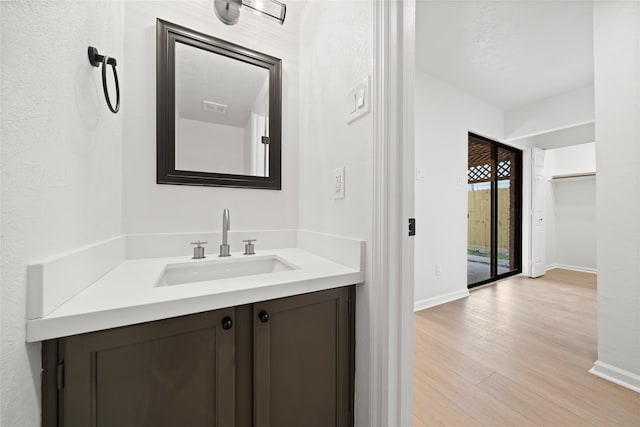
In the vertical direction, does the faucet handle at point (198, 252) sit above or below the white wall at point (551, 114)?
below

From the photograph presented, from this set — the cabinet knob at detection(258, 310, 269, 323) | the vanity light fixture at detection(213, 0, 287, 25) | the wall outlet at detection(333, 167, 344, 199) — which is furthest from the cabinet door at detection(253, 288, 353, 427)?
the vanity light fixture at detection(213, 0, 287, 25)

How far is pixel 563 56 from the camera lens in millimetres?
2336

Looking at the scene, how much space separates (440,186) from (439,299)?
123cm

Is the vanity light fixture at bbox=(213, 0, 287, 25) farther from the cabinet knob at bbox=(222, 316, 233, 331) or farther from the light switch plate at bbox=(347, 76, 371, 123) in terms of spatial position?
the cabinet knob at bbox=(222, 316, 233, 331)

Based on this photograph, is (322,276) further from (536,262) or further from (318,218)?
(536,262)

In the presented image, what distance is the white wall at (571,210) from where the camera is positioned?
402 cm

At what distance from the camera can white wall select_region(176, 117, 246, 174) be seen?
4.17ft

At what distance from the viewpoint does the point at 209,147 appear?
133cm

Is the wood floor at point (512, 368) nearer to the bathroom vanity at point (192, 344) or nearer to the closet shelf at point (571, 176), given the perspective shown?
the bathroom vanity at point (192, 344)

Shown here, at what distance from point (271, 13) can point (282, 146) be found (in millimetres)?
721

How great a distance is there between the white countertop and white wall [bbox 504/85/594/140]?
3.73 m

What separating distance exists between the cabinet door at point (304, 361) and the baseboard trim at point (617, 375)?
1718 millimetres

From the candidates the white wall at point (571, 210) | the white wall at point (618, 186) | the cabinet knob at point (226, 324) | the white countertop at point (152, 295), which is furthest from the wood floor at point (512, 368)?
the white wall at point (571, 210)

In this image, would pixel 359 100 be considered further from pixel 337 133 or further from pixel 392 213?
pixel 392 213
